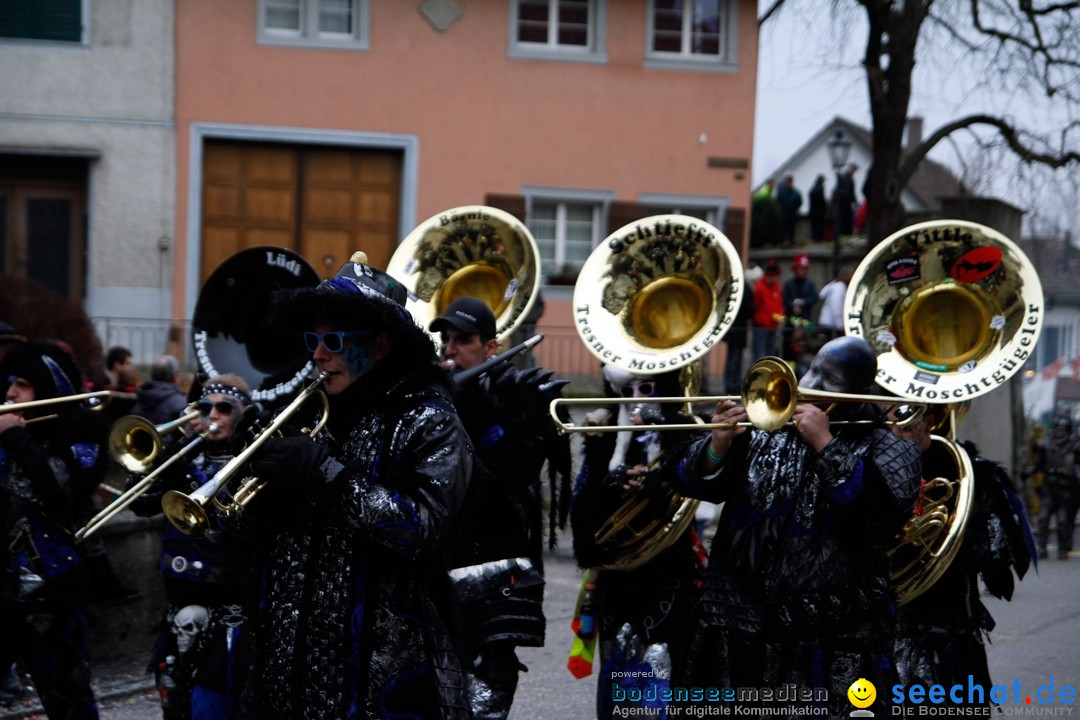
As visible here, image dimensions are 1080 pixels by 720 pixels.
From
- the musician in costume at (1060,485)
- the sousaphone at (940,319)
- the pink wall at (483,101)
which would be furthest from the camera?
the pink wall at (483,101)

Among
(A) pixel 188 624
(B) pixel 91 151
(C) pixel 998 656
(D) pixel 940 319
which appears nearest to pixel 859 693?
(D) pixel 940 319

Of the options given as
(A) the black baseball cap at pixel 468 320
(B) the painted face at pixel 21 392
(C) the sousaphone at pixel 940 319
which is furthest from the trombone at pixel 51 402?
(C) the sousaphone at pixel 940 319

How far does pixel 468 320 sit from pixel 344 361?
157cm

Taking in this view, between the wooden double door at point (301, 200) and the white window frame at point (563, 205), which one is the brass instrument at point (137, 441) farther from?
the white window frame at point (563, 205)

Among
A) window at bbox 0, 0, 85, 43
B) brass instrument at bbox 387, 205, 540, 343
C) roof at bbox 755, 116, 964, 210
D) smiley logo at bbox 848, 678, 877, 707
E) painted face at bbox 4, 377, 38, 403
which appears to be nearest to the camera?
smiley logo at bbox 848, 678, 877, 707

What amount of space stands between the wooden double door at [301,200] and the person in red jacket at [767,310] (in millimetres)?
5361

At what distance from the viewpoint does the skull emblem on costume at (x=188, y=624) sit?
18.1ft

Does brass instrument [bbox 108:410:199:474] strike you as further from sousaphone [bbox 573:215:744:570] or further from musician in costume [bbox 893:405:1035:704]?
musician in costume [bbox 893:405:1035:704]

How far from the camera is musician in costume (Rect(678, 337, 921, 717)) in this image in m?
4.45

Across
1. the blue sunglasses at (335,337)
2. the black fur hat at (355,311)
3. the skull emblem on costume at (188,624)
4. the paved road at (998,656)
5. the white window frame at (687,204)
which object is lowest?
the paved road at (998,656)

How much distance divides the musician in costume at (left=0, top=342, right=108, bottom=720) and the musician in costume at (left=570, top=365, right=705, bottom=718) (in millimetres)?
1963

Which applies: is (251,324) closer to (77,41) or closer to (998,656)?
(998,656)

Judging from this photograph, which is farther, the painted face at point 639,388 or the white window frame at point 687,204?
the white window frame at point 687,204

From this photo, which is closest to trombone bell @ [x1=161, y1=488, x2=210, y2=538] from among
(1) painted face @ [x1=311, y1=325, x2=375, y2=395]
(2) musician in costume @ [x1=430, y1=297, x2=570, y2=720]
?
(1) painted face @ [x1=311, y1=325, x2=375, y2=395]
